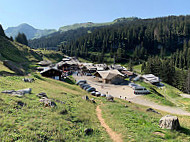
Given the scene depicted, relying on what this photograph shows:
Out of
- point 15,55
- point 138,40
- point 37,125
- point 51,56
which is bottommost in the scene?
point 37,125

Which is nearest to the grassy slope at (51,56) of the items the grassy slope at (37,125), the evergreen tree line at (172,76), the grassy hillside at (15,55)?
the grassy hillside at (15,55)

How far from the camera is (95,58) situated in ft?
493

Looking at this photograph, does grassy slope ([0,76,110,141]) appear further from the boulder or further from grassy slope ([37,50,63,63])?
grassy slope ([37,50,63,63])

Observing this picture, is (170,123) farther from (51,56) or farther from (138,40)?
(138,40)

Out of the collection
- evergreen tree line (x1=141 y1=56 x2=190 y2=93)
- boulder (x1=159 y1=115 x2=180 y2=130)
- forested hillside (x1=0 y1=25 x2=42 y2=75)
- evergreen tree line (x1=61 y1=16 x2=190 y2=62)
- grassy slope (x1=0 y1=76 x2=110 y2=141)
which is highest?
evergreen tree line (x1=61 y1=16 x2=190 y2=62)

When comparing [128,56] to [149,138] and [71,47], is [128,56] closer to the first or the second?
[71,47]

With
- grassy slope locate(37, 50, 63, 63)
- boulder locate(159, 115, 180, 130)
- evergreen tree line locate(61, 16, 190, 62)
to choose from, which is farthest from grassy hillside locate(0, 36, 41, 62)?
evergreen tree line locate(61, 16, 190, 62)

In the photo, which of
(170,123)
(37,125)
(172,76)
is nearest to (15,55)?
(37,125)

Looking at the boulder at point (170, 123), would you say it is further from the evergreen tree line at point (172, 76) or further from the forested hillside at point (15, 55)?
the evergreen tree line at point (172, 76)

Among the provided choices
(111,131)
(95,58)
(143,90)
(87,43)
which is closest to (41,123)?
(111,131)

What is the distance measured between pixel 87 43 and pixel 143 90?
508ft

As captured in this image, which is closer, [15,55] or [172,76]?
[15,55]

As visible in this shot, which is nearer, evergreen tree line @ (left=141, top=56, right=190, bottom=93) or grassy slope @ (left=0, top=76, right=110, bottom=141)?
grassy slope @ (left=0, top=76, right=110, bottom=141)

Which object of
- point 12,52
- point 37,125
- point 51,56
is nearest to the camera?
point 37,125
